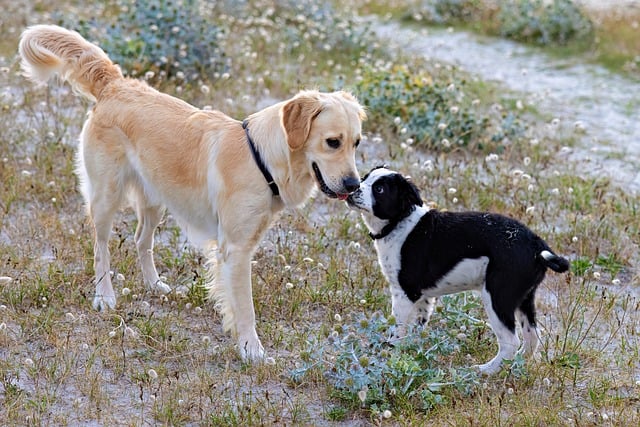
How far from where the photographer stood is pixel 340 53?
36.4ft

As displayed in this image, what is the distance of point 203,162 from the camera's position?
5.16 metres

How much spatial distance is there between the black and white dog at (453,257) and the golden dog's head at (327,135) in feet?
0.69

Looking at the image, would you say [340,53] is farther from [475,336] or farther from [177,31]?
[475,336]

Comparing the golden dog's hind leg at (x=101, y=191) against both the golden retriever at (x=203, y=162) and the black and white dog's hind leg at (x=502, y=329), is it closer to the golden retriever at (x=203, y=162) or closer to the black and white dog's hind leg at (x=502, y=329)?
the golden retriever at (x=203, y=162)

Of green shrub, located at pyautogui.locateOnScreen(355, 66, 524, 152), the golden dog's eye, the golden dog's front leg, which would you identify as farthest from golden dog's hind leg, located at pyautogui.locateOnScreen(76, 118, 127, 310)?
green shrub, located at pyautogui.locateOnScreen(355, 66, 524, 152)

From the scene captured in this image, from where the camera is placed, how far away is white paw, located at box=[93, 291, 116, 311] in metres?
5.45

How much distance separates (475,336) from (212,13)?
26.4 ft

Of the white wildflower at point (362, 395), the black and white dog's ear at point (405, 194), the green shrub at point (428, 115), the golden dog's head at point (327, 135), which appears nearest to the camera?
the white wildflower at point (362, 395)

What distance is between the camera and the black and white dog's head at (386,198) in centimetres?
501

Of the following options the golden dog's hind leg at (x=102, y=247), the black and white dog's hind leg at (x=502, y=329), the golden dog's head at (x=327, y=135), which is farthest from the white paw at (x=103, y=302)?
the black and white dog's hind leg at (x=502, y=329)

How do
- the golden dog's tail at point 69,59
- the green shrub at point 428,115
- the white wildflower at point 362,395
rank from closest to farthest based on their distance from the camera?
the white wildflower at point 362,395, the golden dog's tail at point 69,59, the green shrub at point 428,115

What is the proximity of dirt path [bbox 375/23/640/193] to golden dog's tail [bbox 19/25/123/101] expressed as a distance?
13.9 feet

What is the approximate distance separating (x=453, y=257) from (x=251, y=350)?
1.24 metres

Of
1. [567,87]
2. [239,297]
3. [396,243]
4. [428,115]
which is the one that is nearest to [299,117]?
[396,243]
